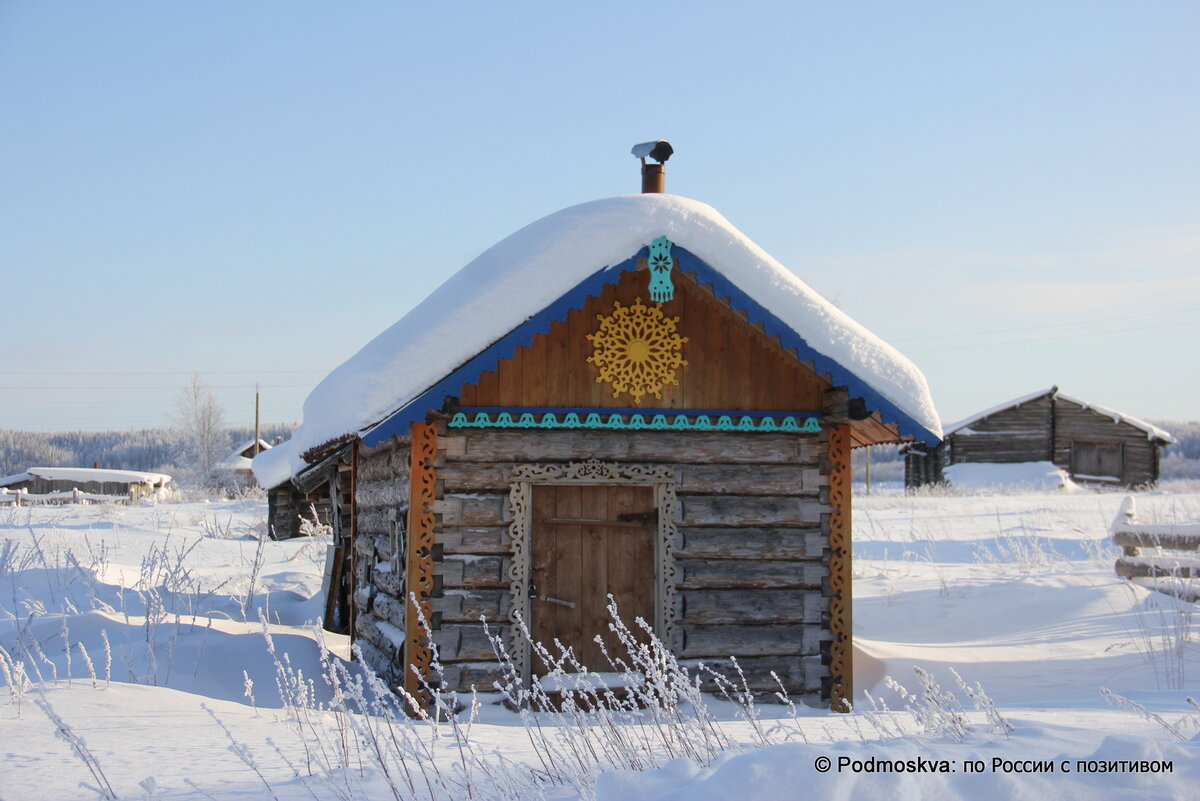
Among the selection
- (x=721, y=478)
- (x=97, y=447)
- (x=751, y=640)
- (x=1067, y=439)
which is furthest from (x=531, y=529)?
(x=97, y=447)

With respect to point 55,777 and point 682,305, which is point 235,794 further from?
point 682,305

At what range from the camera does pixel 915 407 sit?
8.30m

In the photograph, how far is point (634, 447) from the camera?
27.7 ft

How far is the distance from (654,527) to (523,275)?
2338 millimetres

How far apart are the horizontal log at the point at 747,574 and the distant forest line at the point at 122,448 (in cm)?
7347

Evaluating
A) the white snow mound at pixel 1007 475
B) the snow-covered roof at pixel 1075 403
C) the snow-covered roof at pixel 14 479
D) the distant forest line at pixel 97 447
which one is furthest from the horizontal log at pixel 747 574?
the distant forest line at pixel 97 447

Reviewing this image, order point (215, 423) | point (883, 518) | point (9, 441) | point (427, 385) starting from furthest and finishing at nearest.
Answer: point (9, 441), point (215, 423), point (883, 518), point (427, 385)

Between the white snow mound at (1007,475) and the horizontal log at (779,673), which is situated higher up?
the white snow mound at (1007,475)

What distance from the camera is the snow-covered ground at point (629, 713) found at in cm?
369

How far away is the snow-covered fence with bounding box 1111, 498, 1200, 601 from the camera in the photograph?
12384 millimetres

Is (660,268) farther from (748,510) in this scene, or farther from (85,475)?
(85,475)

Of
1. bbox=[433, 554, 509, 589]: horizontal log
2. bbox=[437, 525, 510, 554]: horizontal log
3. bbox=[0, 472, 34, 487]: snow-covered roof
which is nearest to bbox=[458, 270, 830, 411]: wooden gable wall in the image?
bbox=[437, 525, 510, 554]: horizontal log

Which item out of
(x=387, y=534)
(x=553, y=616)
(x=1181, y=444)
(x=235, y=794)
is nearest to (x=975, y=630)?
(x=553, y=616)

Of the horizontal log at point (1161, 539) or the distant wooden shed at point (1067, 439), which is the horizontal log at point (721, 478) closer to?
the horizontal log at point (1161, 539)
